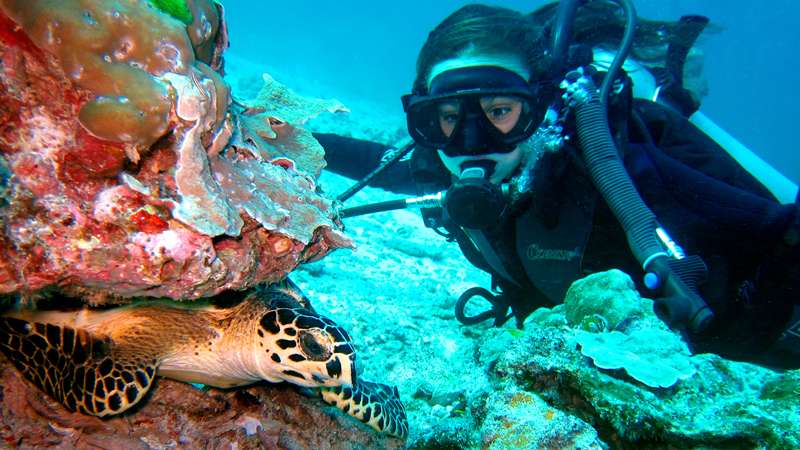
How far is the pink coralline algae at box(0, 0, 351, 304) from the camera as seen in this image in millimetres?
921

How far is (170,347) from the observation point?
1731 mm

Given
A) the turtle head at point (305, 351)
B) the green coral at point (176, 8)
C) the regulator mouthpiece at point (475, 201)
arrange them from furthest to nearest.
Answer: the regulator mouthpiece at point (475, 201)
the turtle head at point (305, 351)
the green coral at point (176, 8)

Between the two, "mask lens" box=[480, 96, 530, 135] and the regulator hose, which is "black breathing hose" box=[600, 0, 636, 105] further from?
"mask lens" box=[480, 96, 530, 135]

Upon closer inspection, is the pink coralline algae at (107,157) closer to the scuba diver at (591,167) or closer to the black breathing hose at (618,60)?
the scuba diver at (591,167)

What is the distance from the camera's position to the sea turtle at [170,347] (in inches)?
57.7

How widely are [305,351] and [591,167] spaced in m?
2.03

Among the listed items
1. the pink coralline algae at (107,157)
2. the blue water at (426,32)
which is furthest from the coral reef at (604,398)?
the blue water at (426,32)

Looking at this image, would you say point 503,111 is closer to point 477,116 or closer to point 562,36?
point 477,116

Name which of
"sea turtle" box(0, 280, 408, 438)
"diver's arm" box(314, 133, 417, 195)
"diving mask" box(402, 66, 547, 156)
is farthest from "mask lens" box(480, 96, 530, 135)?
"sea turtle" box(0, 280, 408, 438)

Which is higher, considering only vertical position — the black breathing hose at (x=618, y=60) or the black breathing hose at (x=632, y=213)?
the black breathing hose at (x=618, y=60)

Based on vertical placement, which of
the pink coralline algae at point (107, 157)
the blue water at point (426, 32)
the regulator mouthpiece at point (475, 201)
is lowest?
the pink coralline algae at point (107, 157)

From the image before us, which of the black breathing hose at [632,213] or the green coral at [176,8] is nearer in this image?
the green coral at [176,8]

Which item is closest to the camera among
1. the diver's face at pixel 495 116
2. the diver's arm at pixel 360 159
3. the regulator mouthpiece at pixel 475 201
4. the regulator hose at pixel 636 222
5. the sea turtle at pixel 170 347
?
the sea turtle at pixel 170 347

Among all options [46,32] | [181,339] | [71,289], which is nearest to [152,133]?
[46,32]
